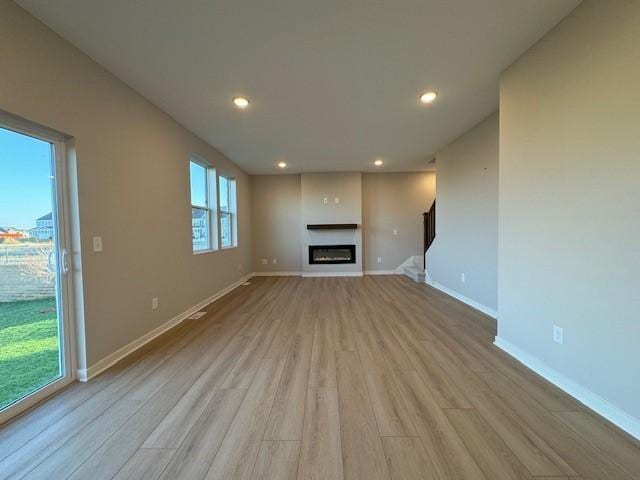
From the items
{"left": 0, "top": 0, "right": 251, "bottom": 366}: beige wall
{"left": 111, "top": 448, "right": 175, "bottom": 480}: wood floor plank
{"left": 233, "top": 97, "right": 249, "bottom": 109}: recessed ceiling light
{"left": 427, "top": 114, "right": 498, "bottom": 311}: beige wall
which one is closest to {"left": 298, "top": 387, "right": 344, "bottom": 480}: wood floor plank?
{"left": 111, "top": 448, "right": 175, "bottom": 480}: wood floor plank

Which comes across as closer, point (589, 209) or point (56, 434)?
point (56, 434)

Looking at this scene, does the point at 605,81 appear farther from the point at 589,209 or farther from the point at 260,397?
the point at 260,397

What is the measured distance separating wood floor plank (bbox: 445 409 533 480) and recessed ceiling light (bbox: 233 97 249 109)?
10.7ft

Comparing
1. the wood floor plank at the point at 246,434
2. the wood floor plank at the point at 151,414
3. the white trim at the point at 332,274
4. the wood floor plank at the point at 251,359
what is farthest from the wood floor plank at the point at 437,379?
the white trim at the point at 332,274

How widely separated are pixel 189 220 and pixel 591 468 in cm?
420

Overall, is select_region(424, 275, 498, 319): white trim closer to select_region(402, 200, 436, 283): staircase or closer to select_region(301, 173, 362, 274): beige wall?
select_region(402, 200, 436, 283): staircase

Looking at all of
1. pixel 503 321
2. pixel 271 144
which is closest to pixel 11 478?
pixel 503 321

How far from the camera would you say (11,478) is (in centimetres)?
123

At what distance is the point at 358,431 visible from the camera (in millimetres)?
1479

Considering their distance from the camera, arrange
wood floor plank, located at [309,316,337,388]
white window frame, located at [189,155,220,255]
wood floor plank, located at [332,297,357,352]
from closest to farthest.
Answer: wood floor plank, located at [309,316,337,388] < wood floor plank, located at [332,297,357,352] < white window frame, located at [189,155,220,255]

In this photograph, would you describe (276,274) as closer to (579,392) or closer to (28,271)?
(28,271)

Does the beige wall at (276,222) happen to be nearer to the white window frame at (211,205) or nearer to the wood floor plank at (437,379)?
the white window frame at (211,205)

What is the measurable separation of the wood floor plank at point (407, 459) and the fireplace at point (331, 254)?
5306mm

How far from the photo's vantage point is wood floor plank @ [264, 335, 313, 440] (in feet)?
4.88
